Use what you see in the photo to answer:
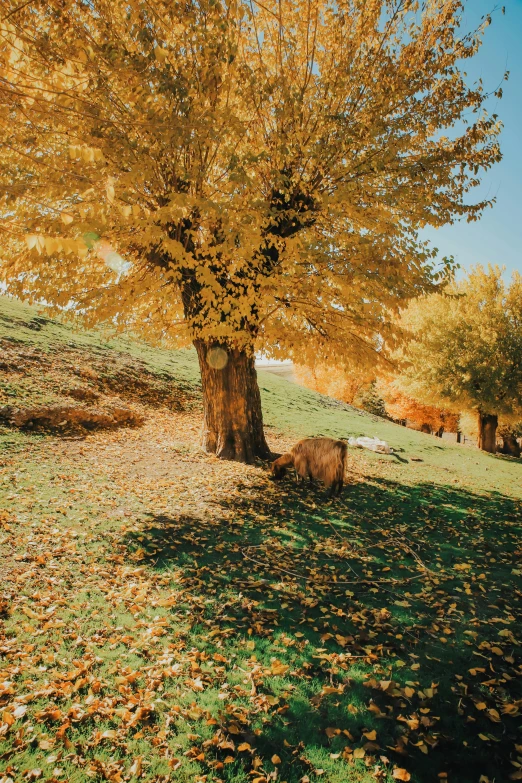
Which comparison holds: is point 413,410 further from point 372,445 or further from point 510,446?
point 372,445

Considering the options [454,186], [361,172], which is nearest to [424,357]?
[454,186]

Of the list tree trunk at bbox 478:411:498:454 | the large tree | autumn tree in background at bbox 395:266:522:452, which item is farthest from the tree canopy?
tree trunk at bbox 478:411:498:454

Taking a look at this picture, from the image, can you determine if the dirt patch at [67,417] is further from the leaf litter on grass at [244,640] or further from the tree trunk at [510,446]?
the tree trunk at [510,446]

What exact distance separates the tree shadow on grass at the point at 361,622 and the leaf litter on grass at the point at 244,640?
0.07 ft

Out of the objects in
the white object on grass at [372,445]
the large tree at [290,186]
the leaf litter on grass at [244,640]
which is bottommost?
the leaf litter on grass at [244,640]

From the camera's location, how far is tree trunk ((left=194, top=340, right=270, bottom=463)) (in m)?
10.9

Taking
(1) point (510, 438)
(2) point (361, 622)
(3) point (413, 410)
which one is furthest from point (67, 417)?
(1) point (510, 438)

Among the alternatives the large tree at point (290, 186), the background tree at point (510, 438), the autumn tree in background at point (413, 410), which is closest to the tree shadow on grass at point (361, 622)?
the large tree at point (290, 186)

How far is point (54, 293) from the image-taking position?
29.2 ft

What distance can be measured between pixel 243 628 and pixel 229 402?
695 cm

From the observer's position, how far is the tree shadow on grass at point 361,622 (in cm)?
318

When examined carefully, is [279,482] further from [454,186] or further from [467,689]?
[454,186]

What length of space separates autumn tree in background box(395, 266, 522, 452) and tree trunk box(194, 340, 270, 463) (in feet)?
48.0

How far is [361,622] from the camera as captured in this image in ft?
15.4
